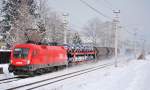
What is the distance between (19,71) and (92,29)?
10675 cm

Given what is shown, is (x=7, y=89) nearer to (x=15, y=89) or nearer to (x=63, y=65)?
(x=15, y=89)

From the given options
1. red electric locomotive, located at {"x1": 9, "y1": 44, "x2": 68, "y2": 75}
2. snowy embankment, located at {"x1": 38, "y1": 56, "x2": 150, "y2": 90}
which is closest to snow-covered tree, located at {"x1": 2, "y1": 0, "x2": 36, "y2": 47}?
red electric locomotive, located at {"x1": 9, "y1": 44, "x2": 68, "y2": 75}

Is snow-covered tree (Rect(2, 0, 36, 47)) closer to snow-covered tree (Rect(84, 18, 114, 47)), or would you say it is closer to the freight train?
the freight train

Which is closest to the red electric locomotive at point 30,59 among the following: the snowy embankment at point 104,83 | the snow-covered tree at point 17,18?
the snowy embankment at point 104,83

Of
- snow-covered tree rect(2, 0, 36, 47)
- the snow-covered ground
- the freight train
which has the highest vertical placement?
snow-covered tree rect(2, 0, 36, 47)

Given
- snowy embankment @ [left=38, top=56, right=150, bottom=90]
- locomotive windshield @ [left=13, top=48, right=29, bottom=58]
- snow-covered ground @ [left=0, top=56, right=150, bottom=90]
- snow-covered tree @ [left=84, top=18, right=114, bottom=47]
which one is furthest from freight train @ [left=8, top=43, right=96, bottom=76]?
snow-covered tree @ [left=84, top=18, right=114, bottom=47]

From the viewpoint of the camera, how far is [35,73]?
27844mm

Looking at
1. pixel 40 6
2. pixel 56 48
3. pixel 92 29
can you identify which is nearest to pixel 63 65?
pixel 56 48

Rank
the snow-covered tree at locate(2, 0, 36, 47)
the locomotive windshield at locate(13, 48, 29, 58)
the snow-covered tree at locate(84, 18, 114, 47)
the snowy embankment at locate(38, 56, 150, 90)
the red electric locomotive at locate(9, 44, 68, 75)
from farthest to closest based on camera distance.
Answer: the snow-covered tree at locate(84, 18, 114, 47) → the snow-covered tree at locate(2, 0, 36, 47) → the locomotive windshield at locate(13, 48, 29, 58) → the red electric locomotive at locate(9, 44, 68, 75) → the snowy embankment at locate(38, 56, 150, 90)

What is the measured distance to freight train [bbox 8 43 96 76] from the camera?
25.3m

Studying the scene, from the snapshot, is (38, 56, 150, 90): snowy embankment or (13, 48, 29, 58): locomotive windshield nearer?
(38, 56, 150, 90): snowy embankment

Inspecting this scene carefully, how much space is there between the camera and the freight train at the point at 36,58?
25.3m

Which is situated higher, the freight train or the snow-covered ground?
the freight train

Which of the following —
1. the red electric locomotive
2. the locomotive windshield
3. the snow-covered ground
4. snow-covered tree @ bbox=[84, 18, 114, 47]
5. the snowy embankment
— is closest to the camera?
the snowy embankment
